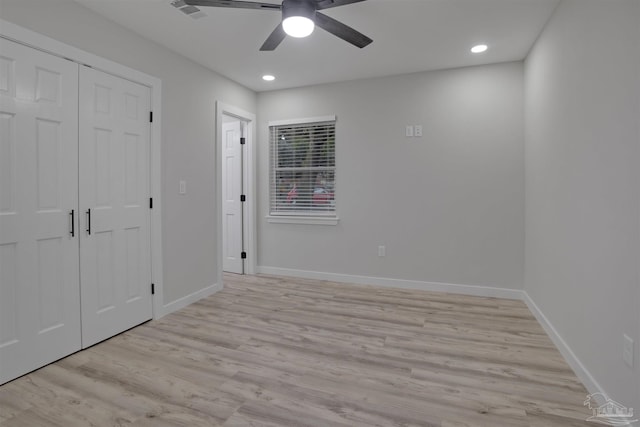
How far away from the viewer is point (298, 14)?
2.09 metres

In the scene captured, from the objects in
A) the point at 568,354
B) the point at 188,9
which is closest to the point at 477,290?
the point at 568,354

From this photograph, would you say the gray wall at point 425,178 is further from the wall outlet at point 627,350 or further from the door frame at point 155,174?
the wall outlet at point 627,350

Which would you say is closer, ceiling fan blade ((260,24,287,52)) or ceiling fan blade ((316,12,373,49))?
ceiling fan blade ((316,12,373,49))

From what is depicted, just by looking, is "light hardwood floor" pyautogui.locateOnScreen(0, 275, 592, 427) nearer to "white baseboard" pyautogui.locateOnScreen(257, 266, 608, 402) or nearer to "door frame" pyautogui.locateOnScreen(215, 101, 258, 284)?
"white baseboard" pyautogui.locateOnScreen(257, 266, 608, 402)

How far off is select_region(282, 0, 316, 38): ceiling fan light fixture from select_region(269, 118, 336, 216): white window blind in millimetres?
2303

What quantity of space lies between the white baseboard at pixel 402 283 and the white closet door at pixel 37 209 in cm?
263

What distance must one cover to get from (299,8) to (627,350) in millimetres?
2547

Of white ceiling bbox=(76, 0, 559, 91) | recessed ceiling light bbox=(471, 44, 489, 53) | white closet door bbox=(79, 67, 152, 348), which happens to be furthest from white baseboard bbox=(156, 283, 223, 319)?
recessed ceiling light bbox=(471, 44, 489, 53)

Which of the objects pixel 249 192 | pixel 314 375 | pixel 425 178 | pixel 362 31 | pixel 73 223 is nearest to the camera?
pixel 314 375

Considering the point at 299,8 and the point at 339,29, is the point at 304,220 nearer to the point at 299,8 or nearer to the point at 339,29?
the point at 339,29

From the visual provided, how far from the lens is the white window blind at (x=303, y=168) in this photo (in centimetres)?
451

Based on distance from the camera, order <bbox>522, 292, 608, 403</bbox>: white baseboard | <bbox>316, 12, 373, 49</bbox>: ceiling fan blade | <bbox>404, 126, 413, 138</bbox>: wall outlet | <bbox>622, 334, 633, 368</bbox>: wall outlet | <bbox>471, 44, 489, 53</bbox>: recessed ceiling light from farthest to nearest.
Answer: <bbox>404, 126, 413, 138</bbox>: wall outlet < <bbox>471, 44, 489, 53</bbox>: recessed ceiling light < <bbox>316, 12, 373, 49</bbox>: ceiling fan blade < <bbox>522, 292, 608, 403</bbox>: white baseboard < <bbox>622, 334, 633, 368</bbox>: wall outlet

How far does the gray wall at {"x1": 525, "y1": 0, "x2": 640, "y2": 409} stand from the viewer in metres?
1.58

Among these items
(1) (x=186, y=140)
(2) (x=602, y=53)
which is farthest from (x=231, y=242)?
(2) (x=602, y=53)
